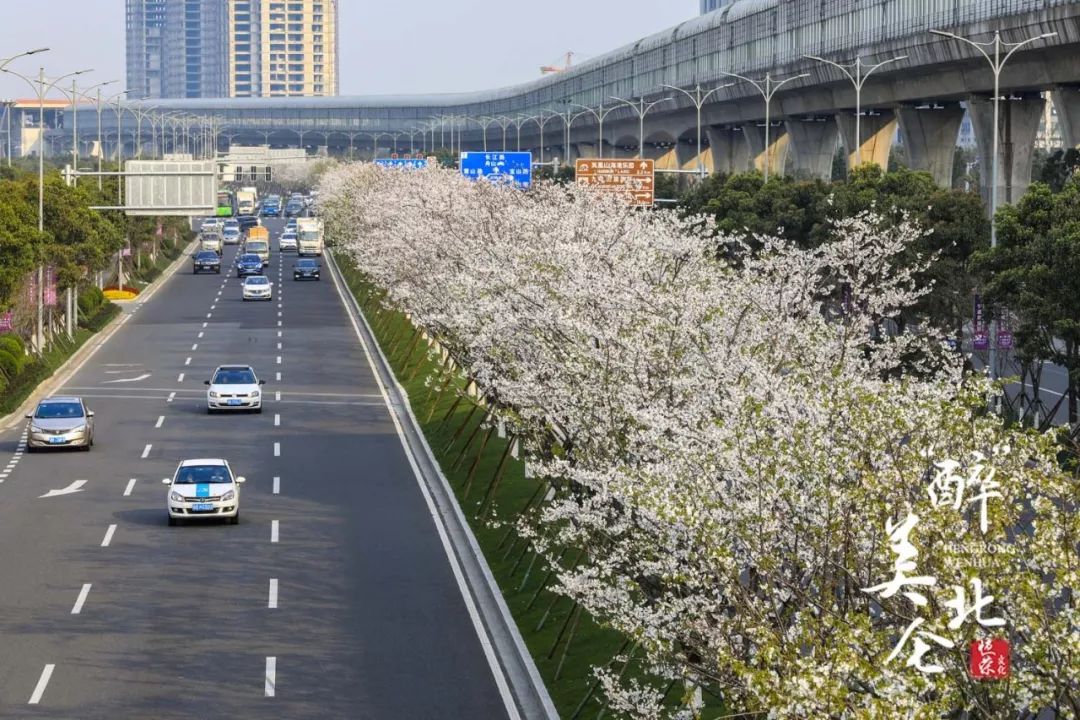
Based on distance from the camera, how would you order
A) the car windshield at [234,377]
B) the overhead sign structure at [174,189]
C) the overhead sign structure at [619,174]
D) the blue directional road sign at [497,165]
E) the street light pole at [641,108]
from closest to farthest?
the car windshield at [234,377]
the overhead sign structure at [619,174]
the overhead sign structure at [174,189]
the blue directional road sign at [497,165]
the street light pole at [641,108]

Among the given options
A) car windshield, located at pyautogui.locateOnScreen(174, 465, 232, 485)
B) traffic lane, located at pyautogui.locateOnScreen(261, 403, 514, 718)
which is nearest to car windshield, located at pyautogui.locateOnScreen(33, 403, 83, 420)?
traffic lane, located at pyautogui.locateOnScreen(261, 403, 514, 718)

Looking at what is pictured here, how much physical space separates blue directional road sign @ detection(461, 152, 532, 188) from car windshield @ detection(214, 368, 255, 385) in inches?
1161

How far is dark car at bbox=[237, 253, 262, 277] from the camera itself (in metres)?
A: 117

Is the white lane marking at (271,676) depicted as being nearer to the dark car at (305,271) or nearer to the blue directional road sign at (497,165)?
the blue directional road sign at (497,165)

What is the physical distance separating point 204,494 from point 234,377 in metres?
19.7

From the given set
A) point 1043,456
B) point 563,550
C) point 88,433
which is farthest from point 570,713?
point 88,433

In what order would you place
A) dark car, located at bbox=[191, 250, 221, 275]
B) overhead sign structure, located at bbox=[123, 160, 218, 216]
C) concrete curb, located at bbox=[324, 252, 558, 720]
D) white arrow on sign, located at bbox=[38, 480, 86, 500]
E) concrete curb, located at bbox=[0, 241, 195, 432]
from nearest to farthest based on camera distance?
concrete curb, located at bbox=[324, 252, 558, 720] < white arrow on sign, located at bbox=[38, 480, 86, 500] < concrete curb, located at bbox=[0, 241, 195, 432] < overhead sign structure, located at bbox=[123, 160, 218, 216] < dark car, located at bbox=[191, 250, 221, 275]

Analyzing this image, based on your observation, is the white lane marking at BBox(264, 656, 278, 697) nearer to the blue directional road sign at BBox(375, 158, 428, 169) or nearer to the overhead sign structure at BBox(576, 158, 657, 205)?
the overhead sign structure at BBox(576, 158, 657, 205)

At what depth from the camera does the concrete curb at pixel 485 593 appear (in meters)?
28.2

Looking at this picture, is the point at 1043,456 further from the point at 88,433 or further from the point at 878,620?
the point at 88,433

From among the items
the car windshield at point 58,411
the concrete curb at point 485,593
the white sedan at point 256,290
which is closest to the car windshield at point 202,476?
the concrete curb at point 485,593

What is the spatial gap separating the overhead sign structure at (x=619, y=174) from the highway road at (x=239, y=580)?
17.4 m

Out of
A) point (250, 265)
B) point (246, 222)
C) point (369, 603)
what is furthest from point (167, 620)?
point (246, 222)

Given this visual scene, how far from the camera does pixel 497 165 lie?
90.1 meters
